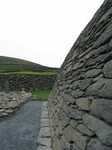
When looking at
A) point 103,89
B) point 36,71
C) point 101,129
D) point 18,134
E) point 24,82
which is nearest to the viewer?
point 101,129

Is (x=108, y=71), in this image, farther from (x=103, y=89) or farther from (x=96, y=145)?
(x=96, y=145)

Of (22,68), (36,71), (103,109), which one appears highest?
(22,68)

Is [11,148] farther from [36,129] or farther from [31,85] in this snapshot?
[31,85]

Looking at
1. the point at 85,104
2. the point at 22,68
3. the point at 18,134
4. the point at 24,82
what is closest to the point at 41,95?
the point at 24,82

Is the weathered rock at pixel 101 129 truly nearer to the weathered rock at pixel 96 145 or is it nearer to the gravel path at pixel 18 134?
the weathered rock at pixel 96 145

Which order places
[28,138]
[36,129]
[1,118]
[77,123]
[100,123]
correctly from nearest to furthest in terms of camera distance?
[100,123]
[77,123]
[28,138]
[36,129]
[1,118]

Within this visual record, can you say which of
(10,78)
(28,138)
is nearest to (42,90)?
(10,78)

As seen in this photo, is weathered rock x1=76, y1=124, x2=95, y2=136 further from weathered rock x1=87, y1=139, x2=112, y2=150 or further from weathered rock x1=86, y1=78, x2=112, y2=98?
weathered rock x1=86, y1=78, x2=112, y2=98

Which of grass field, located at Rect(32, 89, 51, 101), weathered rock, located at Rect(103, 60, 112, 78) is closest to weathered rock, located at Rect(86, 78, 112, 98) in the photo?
weathered rock, located at Rect(103, 60, 112, 78)

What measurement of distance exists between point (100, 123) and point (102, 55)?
76cm

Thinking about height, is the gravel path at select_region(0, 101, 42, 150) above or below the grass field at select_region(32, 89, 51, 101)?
below

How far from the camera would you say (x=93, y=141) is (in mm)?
1898

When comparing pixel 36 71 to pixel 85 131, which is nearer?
pixel 85 131

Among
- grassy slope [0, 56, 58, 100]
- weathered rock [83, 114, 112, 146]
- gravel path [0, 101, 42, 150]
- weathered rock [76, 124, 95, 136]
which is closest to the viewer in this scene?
weathered rock [83, 114, 112, 146]
